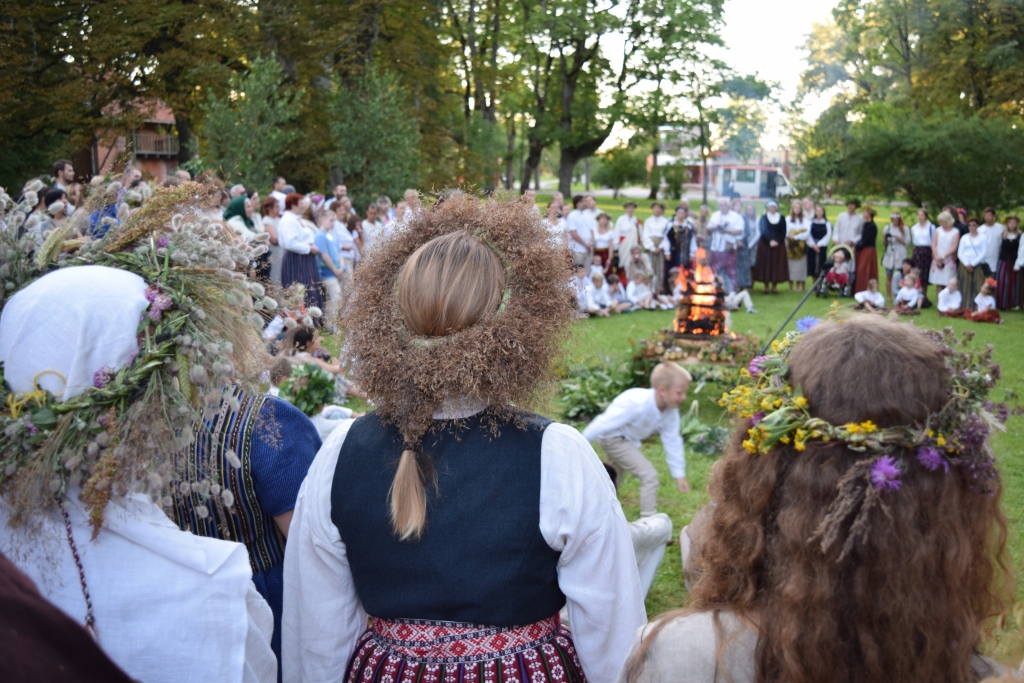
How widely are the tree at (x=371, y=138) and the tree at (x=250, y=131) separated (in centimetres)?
244

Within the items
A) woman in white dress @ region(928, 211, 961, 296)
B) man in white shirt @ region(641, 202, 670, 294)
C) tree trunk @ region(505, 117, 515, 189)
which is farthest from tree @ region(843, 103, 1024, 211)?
tree trunk @ region(505, 117, 515, 189)

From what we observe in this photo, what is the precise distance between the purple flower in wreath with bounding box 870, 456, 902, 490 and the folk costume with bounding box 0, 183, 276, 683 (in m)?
1.10

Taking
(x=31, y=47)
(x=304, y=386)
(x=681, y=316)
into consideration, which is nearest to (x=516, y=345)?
(x=304, y=386)

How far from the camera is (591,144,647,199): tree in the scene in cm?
3997

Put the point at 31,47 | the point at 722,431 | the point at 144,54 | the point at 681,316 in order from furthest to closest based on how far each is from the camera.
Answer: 1. the point at 144,54
2. the point at 31,47
3. the point at 681,316
4. the point at 722,431

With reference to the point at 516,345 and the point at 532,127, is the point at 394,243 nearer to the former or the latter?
the point at 516,345

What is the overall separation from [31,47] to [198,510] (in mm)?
16498

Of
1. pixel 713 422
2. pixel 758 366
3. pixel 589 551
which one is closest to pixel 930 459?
pixel 758 366

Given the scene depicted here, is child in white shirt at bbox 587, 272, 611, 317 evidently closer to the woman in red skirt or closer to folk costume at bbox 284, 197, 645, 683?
the woman in red skirt

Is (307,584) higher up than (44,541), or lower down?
lower down

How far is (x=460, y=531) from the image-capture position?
1.80 m

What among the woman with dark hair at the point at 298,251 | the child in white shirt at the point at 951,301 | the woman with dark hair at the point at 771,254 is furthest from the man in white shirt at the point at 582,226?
the child in white shirt at the point at 951,301

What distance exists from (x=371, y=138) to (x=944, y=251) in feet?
35.1

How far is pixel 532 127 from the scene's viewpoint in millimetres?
34375
